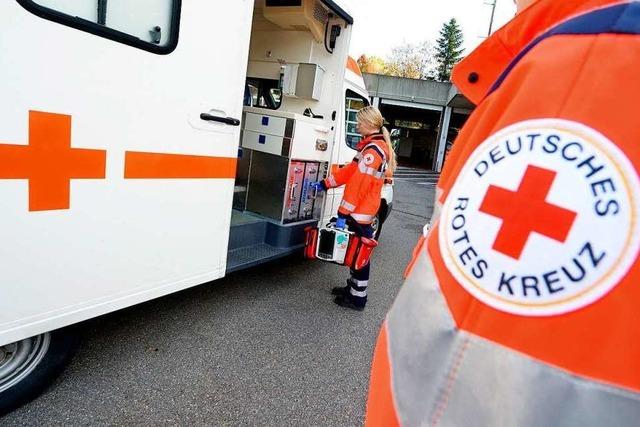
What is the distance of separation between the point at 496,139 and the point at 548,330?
10.3 inches

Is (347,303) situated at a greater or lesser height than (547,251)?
lesser

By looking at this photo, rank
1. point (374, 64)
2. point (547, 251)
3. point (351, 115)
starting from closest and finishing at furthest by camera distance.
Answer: point (547, 251) → point (351, 115) → point (374, 64)

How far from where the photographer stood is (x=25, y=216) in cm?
163

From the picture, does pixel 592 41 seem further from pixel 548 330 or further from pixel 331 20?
pixel 331 20

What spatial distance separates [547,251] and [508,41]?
422mm

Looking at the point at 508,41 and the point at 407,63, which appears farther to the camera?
the point at 407,63

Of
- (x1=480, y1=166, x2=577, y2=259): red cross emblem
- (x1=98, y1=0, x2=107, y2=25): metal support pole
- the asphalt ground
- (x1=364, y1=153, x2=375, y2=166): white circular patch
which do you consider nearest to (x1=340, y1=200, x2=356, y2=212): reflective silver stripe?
(x1=364, y1=153, x2=375, y2=166): white circular patch

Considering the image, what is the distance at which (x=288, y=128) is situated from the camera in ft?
11.4

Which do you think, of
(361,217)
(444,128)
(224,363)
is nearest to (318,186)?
(361,217)

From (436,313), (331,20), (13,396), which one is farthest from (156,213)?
(331,20)

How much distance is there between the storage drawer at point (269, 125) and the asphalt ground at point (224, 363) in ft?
4.59

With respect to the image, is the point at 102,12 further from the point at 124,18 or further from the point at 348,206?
the point at 348,206

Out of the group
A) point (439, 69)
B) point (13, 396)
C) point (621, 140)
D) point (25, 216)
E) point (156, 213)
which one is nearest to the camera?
point (621, 140)

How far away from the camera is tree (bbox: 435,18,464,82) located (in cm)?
5250
